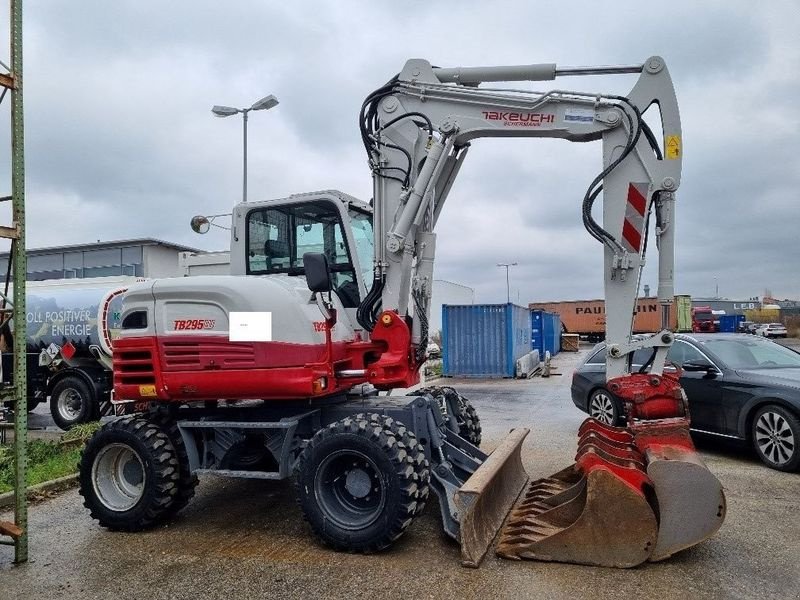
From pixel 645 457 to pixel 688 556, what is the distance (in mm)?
768

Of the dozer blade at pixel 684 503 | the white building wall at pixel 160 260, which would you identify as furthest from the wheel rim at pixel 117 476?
the white building wall at pixel 160 260

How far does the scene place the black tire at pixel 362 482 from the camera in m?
4.90

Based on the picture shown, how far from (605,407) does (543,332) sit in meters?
20.7

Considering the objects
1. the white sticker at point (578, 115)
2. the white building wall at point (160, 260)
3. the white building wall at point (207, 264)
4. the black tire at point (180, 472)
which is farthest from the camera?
the white building wall at point (160, 260)

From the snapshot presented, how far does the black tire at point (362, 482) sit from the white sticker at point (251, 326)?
39.1 inches

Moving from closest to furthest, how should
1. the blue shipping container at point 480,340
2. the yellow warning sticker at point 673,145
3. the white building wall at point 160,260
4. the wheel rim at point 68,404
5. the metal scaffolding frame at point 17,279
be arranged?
the metal scaffolding frame at point 17,279, the yellow warning sticker at point 673,145, the wheel rim at point 68,404, the blue shipping container at point 480,340, the white building wall at point 160,260

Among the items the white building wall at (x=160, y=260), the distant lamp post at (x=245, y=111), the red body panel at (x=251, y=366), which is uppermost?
the distant lamp post at (x=245, y=111)

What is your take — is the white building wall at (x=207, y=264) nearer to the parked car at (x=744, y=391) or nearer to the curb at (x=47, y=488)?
the curb at (x=47, y=488)

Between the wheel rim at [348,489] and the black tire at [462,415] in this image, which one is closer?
the wheel rim at [348,489]

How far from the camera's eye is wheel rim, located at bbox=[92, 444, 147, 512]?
5.91m

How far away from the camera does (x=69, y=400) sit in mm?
12414

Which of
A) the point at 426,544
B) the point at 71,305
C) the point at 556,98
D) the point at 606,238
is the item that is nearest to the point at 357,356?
the point at 426,544

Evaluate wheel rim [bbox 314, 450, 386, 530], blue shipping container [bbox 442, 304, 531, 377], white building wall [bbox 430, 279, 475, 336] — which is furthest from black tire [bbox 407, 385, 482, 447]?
white building wall [bbox 430, 279, 475, 336]

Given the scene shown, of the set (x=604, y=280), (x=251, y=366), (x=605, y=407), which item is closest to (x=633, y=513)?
(x=604, y=280)
